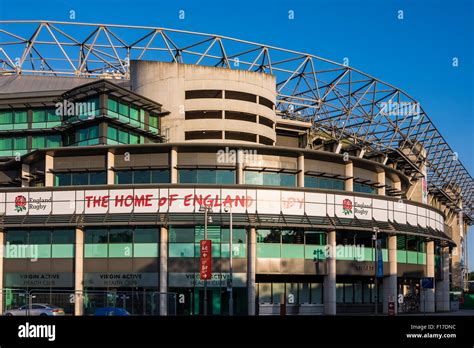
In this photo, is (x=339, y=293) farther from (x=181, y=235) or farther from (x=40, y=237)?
(x=40, y=237)

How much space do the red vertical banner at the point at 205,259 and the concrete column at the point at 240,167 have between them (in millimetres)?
9147

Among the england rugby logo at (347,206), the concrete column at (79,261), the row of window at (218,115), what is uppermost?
the row of window at (218,115)

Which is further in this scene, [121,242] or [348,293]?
[348,293]

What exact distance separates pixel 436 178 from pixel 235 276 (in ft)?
233

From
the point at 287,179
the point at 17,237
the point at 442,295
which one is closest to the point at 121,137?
the point at 17,237

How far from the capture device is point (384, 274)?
60.3 m

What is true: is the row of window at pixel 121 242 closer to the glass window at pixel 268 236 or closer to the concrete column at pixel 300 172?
the glass window at pixel 268 236

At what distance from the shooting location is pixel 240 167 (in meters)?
57.0

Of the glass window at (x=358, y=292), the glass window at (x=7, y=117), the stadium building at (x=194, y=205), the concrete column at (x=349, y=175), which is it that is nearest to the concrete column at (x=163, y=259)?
the stadium building at (x=194, y=205)

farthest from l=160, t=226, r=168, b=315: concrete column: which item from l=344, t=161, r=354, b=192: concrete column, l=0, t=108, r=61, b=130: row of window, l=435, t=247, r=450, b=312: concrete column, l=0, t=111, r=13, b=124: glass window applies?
l=435, t=247, r=450, b=312: concrete column

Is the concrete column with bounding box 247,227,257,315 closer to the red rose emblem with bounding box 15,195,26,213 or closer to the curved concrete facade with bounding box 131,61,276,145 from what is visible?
the curved concrete facade with bounding box 131,61,276,145

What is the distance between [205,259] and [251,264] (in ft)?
17.0

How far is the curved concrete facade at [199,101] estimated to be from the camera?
66.1m
